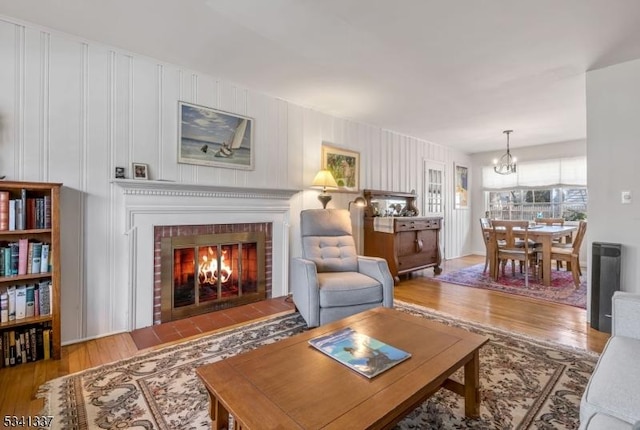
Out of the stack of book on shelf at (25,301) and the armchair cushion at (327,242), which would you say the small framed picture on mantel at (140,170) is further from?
the armchair cushion at (327,242)

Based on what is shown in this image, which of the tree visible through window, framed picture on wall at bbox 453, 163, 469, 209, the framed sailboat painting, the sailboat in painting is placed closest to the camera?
the framed sailboat painting

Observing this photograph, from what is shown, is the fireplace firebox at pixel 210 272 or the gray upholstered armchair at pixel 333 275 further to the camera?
the fireplace firebox at pixel 210 272

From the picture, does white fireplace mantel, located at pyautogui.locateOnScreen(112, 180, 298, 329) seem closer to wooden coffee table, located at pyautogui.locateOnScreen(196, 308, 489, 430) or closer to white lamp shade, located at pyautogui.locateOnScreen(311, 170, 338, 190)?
white lamp shade, located at pyautogui.locateOnScreen(311, 170, 338, 190)

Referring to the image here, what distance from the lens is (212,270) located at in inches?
126

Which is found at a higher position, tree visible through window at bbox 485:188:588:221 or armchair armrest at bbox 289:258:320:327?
tree visible through window at bbox 485:188:588:221

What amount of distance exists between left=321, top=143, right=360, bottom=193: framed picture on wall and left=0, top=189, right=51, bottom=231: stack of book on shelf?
9.32 ft

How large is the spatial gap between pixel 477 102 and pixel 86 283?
4434 mm

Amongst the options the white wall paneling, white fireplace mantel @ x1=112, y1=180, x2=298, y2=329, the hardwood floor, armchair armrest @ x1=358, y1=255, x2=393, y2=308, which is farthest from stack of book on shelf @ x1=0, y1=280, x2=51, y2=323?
armchair armrest @ x1=358, y1=255, x2=393, y2=308

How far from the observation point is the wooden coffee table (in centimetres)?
101

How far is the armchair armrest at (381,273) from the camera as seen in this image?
270cm

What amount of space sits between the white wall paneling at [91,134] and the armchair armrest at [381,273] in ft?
5.07

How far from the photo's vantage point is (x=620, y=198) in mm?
2775

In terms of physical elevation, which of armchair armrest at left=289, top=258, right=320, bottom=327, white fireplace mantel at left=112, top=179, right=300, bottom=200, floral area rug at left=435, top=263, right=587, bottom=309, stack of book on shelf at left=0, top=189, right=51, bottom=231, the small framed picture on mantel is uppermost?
the small framed picture on mantel

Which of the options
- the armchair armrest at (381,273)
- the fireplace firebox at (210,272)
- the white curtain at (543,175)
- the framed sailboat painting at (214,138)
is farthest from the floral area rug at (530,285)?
the framed sailboat painting at (214,138)
